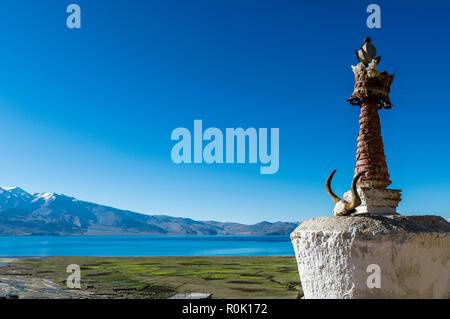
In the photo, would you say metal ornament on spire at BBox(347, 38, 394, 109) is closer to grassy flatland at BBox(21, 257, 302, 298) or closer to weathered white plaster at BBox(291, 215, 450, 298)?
weathered white plaster at BBox(291, 215, 450, 298)

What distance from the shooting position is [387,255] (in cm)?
744

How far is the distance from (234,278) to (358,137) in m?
29.5

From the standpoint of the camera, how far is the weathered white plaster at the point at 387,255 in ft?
24.4

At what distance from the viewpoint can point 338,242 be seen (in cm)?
775

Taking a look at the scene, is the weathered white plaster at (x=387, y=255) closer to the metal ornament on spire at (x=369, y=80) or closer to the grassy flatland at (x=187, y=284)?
the metal ornament on spire at (x=369, y=80)

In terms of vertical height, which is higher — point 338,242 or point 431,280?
point 338,242

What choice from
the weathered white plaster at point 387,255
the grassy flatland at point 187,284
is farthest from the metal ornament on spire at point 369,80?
the grassy flatland at point 187,284

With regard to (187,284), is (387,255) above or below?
above

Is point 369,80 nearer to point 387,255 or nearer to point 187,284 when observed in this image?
point 387,255

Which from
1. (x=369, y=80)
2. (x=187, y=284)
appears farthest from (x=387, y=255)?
(x=187, y=284)

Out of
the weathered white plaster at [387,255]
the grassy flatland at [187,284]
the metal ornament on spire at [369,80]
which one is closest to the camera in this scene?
the weathered white plaster at [387,255]
